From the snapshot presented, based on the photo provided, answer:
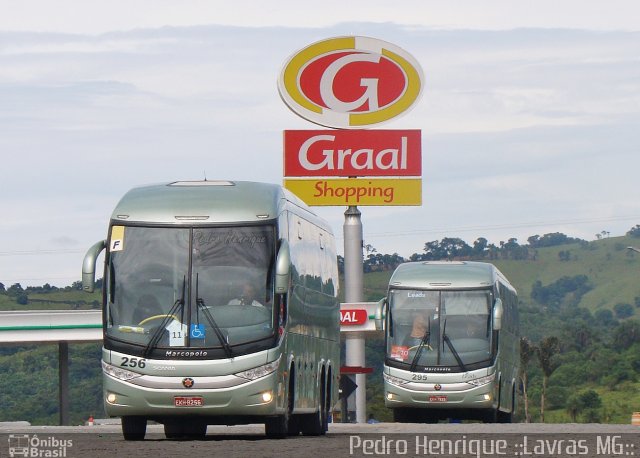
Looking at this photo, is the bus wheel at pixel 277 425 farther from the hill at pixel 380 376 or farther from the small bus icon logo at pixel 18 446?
the hill at pixel 380 376

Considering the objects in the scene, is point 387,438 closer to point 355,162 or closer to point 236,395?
point 236,395

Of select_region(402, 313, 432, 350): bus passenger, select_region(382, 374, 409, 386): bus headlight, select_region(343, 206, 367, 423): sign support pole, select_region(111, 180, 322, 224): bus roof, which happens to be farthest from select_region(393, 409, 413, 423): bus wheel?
select_region(111, 180, 322, 224): bus roof

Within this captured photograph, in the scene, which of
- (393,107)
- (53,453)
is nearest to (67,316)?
(393,107)

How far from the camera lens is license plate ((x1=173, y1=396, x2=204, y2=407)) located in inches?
774

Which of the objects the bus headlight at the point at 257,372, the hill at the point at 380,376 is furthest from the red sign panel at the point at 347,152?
the hill at the point at 380,376

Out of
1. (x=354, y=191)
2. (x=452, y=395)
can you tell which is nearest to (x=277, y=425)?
(x=452, y=395)

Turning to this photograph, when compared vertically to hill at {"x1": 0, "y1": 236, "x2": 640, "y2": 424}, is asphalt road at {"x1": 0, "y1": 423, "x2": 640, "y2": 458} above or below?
above

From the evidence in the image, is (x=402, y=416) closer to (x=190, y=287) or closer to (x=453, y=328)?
(x=453, y=328)

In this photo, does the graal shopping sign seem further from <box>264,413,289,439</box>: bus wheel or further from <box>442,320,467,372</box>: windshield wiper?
<box>264,413,289,439</box>: bus wheel

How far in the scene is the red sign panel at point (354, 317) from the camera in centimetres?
5556

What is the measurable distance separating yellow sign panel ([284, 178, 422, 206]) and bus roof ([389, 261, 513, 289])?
42.9 feet

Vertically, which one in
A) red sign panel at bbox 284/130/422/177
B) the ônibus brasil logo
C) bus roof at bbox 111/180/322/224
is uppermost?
the ônibus brasil logo

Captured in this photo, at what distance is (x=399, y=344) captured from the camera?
36562 mm

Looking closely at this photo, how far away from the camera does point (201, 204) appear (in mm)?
20578
